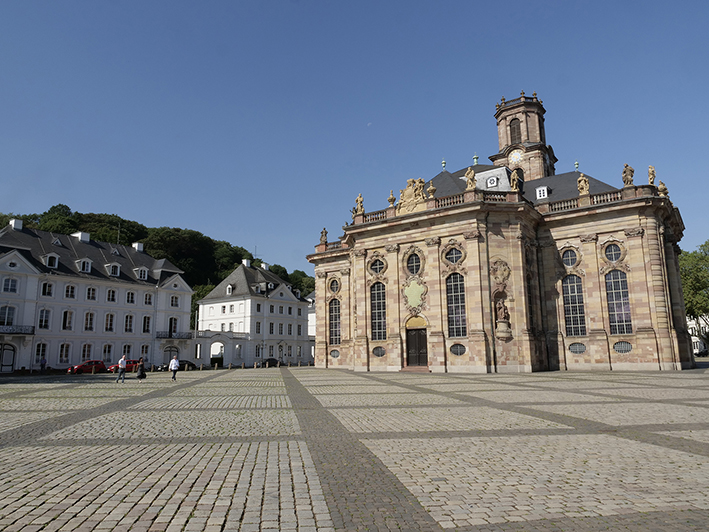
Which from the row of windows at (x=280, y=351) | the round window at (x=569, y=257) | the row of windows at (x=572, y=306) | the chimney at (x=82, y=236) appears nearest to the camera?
the row of windows at (x=572, y=306)

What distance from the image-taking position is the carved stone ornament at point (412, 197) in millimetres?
39562

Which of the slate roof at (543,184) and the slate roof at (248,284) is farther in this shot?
the slate roof at (248,284)

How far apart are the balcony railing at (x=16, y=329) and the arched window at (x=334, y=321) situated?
27562 mm

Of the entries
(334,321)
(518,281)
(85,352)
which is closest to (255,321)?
(334,321)

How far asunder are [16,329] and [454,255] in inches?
1524

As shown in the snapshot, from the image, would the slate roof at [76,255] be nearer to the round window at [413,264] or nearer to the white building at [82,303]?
the white building at [82,303]

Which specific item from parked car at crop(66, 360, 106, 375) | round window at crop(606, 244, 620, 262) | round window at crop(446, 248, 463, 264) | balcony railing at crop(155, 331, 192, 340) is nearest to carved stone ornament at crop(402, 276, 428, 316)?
round window at crop(446, 248, 463, 264)

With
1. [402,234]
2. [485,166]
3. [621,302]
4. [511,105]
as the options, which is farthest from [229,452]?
[511,105]

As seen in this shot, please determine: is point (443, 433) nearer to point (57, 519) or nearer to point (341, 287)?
point (57, 519)

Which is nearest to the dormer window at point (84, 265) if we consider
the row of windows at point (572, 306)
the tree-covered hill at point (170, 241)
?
the tree-covered hill at point (170, 241)

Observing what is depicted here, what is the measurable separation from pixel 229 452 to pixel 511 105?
56642 millimetres

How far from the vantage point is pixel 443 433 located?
10.3 m

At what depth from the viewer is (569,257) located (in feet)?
129

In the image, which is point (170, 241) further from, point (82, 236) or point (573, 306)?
point (573, 306)
